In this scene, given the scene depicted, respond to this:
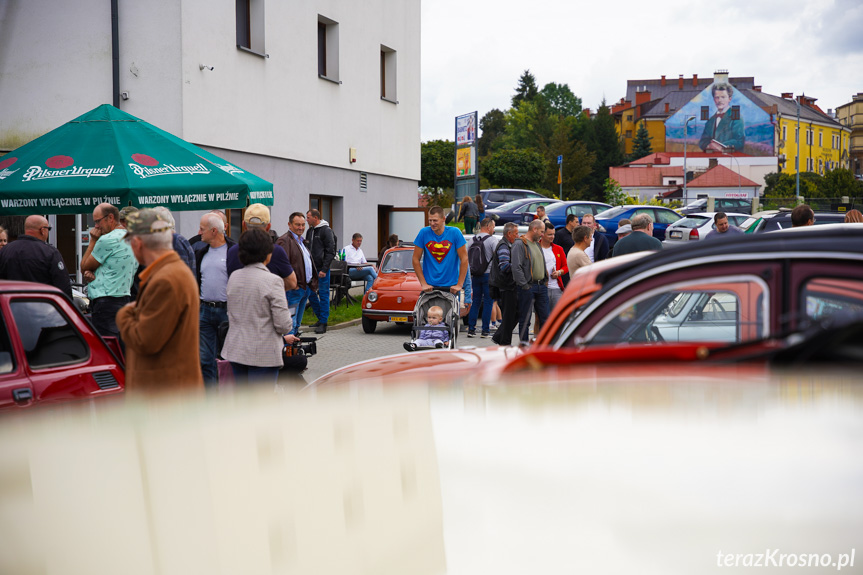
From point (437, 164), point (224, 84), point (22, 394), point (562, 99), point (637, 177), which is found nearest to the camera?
point (22, 394)

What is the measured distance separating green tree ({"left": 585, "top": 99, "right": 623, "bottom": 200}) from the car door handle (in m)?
97.6

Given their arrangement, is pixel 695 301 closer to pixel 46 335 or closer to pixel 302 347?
pixel 46 335

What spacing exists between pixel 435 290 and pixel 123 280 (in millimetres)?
3816

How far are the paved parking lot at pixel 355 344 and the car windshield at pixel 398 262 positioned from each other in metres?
1.10

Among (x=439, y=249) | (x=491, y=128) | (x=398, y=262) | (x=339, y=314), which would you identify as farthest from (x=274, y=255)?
(x=491, y=128)

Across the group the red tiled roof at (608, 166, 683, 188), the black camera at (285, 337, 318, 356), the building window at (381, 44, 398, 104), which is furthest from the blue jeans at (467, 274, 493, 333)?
the red tiled roof at (608, 166, 683, 188)

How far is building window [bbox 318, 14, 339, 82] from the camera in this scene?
73.9 ft

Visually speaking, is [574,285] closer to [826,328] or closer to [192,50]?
[826,328]

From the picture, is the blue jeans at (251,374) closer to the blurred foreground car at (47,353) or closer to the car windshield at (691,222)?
the blurred foreground car at (47,353)

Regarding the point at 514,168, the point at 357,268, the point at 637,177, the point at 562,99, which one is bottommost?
the point at 357,268

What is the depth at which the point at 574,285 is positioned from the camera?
335 centimetres

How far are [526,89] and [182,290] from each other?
4778 inches

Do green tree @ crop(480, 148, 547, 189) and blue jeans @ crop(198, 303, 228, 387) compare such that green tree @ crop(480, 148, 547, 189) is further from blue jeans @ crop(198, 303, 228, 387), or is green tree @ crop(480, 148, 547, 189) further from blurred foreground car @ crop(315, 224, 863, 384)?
blurred foreground car @ crop(315, 224, 863, 384)

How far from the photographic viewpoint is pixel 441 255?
10109mm
